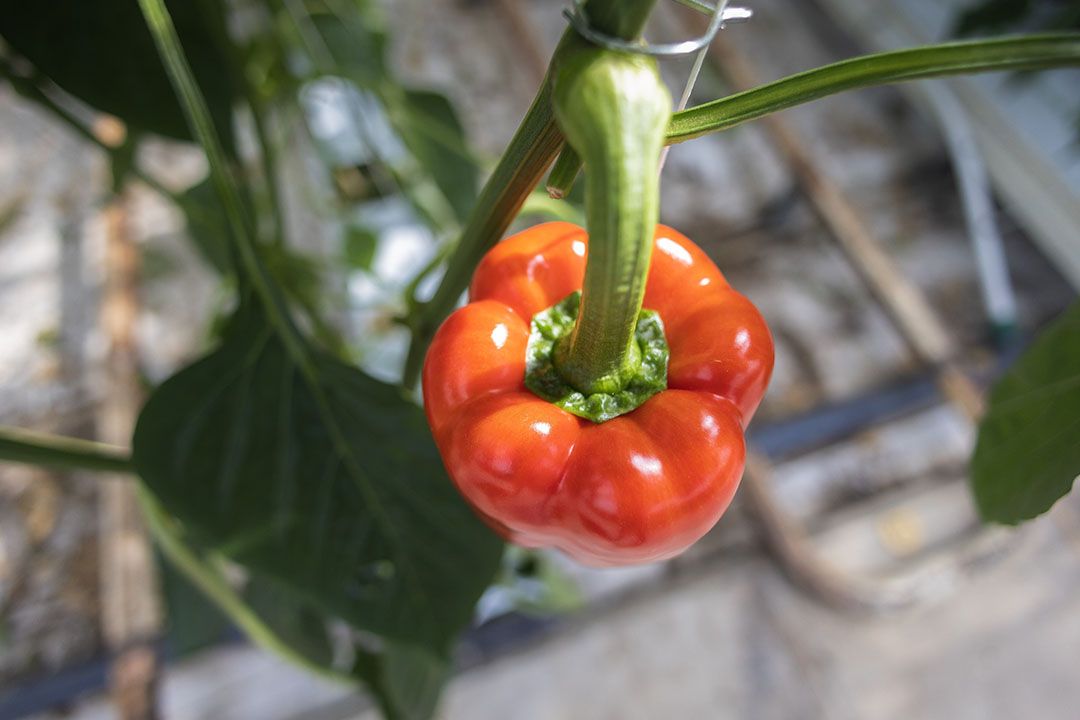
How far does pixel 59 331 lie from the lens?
1.04 metres

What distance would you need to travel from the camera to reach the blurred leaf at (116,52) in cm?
42

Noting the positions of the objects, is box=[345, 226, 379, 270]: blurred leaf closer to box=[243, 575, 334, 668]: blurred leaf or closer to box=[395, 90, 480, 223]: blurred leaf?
box=[395, 90, 480, 223]: blurred leaf

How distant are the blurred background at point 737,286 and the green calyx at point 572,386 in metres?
0.37

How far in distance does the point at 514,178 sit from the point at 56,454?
12.0 inches

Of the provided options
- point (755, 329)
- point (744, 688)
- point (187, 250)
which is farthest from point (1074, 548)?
point (187, 250)

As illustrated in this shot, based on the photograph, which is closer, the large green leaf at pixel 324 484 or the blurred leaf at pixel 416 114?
the large green leaf at pixel 324 484

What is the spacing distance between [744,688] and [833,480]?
34cm

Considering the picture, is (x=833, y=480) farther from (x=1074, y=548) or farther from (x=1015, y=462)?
(x=1015, y=462)

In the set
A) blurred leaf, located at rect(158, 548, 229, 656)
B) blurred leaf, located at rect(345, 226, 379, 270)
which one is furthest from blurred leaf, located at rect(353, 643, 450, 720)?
blurred leaf, located at rect(345, 226, 379, 270)

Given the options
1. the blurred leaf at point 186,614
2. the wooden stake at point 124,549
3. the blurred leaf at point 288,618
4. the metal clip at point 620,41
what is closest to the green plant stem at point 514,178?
the metal clip at point 620,41

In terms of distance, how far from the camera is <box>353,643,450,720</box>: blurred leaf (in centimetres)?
49

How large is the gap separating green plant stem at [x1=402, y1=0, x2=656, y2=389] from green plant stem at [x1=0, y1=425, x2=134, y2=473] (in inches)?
7.9

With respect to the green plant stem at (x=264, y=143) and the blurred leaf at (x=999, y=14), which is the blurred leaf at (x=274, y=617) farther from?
the blurred leaf at (x=999, y=14)

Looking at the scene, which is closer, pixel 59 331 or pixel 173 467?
pixel 173 467
